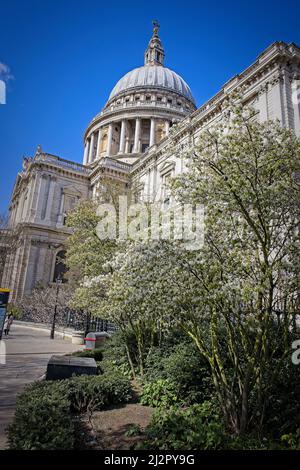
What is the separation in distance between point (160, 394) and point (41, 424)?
3310 millimetres

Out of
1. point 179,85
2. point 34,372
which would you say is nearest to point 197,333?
point 34,372

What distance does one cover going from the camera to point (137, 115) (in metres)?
46.2

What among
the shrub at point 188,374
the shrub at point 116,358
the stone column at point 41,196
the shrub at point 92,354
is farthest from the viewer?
the stone column at point 41,196

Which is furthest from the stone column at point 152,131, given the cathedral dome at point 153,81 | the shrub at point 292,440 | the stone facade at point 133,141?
the shrub at point 292,440

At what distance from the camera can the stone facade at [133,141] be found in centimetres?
1839

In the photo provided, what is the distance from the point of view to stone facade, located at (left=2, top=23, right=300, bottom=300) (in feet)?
60.3

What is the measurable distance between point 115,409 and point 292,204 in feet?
17.4

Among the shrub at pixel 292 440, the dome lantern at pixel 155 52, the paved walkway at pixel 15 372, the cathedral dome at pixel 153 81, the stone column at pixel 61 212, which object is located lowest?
the paved walkway at pixel 15 372

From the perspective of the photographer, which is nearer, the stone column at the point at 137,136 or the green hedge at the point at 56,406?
the green hedge at the point at 56,406

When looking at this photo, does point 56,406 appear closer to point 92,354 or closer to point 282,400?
point 282,400

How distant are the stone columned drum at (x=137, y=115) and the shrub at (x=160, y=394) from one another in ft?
123

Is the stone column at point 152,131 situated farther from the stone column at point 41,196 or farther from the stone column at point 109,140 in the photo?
the stone column at point 41,196

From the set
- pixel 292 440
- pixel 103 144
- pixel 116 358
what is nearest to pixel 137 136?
pixel 103 144

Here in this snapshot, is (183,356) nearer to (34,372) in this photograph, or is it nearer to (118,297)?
(118,297)
